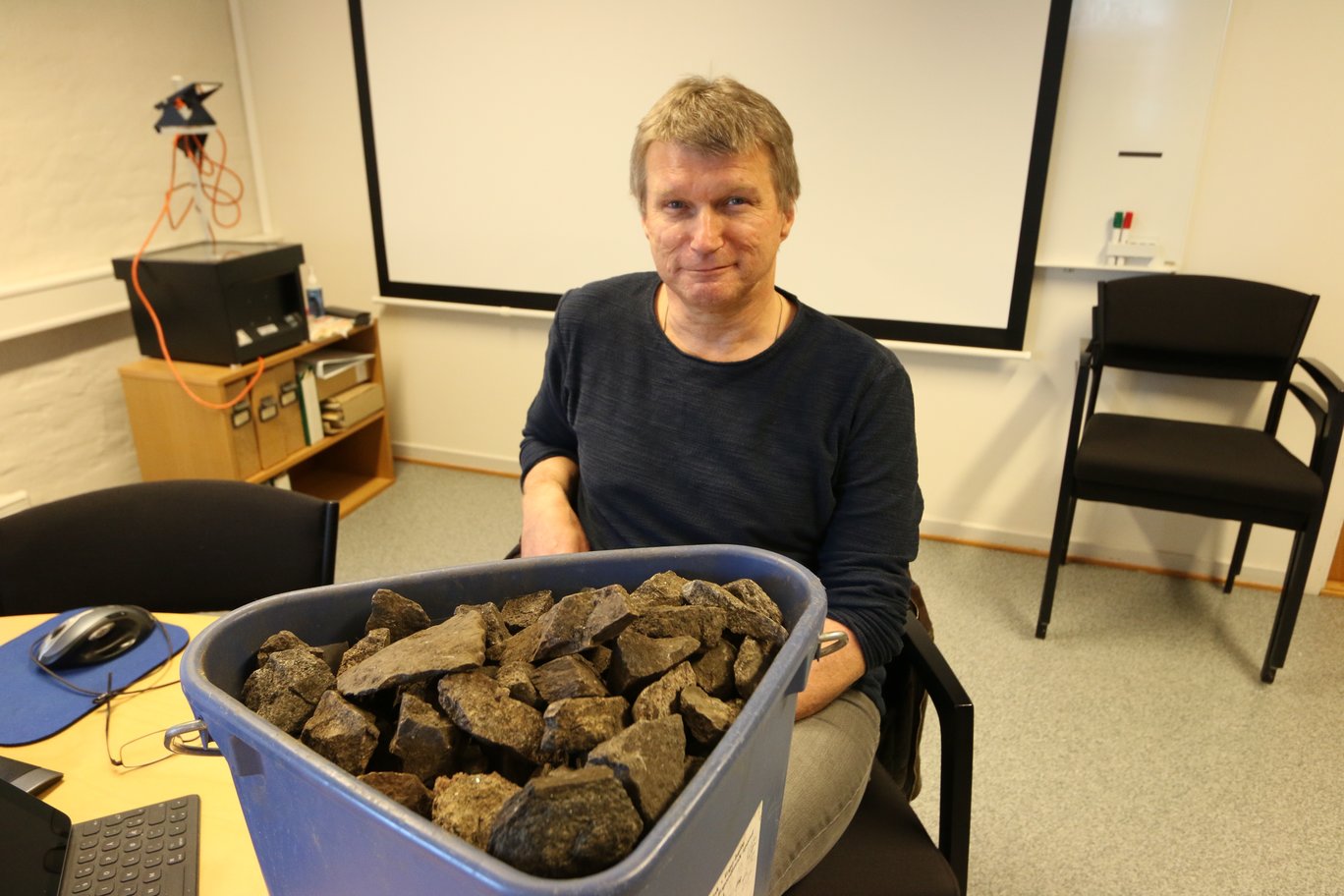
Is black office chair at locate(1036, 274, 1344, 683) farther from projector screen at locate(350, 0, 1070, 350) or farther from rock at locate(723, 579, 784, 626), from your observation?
rock at locate(723, 579, 784, 626)

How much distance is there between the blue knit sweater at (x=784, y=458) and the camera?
1102 millimetres

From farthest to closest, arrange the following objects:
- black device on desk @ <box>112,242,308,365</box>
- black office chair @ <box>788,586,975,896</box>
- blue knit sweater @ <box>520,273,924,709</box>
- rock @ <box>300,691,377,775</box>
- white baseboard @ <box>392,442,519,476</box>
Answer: white baseboard @ <box>392,442,519,476</box>, black device on desk @ <box>112,242,308,365</box>, blue knit sweater @ <box>520,273,924,709</box>, black office chair @ <box>788,586,975,896</box>, rock @ <box>300,691,377,775</box>

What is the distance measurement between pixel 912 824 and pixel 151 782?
846 mm

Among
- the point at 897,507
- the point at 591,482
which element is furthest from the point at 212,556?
the point at 897,507

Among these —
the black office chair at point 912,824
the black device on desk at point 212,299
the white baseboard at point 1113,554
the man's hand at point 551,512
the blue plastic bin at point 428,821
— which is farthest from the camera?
the white baseboard at point 1113,554

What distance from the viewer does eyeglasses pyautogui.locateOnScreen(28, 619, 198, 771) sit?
87cm

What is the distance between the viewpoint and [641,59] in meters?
2.58

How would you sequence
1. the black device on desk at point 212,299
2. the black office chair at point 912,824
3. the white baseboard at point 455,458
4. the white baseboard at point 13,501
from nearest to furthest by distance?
the black office chair at point 912,824 < the white baseboard at point 13,501 < the black device on desk at point 212,299 < the white baseboard at point 455,458

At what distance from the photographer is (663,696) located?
534 millimetres

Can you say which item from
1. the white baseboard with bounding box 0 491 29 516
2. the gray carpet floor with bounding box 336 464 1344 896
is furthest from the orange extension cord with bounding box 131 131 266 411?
the gray carpet floor with bounding box 336 464 1344 896

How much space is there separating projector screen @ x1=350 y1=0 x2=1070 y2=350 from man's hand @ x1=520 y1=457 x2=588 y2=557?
1.49 meters

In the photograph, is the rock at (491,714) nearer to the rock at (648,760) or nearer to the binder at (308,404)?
the rock at (648,760)

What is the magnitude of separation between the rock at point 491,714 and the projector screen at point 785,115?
223cm

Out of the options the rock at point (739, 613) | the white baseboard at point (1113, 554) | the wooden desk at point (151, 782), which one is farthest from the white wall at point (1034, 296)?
the rock at point (739, 613)
